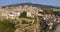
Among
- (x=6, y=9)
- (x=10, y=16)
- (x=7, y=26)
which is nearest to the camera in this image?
(x=7, y=26)

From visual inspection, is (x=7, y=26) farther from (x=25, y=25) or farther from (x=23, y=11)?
(x=23, y=11)

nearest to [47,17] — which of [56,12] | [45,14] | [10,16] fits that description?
[45,14]

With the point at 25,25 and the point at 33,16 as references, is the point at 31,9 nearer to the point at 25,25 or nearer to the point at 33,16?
the point at 33,16

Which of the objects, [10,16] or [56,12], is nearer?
[10,16]

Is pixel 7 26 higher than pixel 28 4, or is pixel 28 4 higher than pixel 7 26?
pixel 28 4

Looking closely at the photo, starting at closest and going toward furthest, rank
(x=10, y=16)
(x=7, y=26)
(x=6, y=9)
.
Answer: (x=7, y=26) → (x=10, y=16) → (x=6, y=9)

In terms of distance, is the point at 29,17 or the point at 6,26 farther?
the point at 29,17
